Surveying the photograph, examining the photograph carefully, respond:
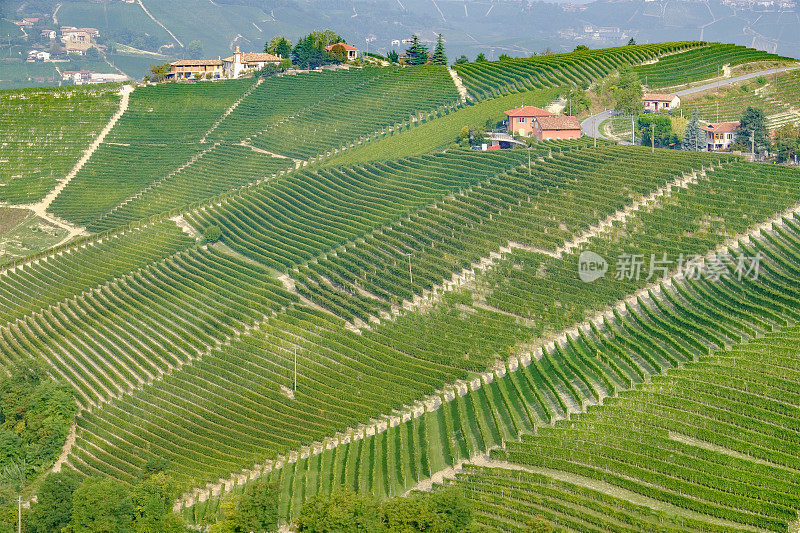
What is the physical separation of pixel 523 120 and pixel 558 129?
13.4 feet

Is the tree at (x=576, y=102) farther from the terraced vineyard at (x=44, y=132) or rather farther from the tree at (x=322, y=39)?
the terraced vineyard at (x=44, y=132)

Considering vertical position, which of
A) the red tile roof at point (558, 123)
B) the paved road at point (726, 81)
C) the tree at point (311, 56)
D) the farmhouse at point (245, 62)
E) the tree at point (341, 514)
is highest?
the paved road at point (726, 81)

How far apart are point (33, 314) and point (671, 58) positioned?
185ft

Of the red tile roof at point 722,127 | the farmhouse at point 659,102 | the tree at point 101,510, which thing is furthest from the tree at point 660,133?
the tree at point 101,510

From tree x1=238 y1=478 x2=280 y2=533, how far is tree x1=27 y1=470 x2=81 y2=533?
7564 mm

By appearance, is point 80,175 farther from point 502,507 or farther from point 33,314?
point 502,507

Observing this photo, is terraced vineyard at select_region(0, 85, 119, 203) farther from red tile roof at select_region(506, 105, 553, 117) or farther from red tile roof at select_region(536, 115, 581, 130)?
red tile roof at select_region(536, 115, 581, 130)

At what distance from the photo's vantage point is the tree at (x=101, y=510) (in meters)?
36.3

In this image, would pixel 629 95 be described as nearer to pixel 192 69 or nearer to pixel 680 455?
pixel 680 455

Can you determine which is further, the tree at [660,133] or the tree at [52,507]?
the tree at [660,133]

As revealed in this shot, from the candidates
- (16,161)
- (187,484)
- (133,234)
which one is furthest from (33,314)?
(16,161)

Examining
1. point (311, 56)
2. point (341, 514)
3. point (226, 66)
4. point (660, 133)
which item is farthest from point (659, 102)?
point (341, 514)

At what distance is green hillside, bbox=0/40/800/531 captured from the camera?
117 ft

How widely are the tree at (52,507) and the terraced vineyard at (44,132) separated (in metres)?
46.3
